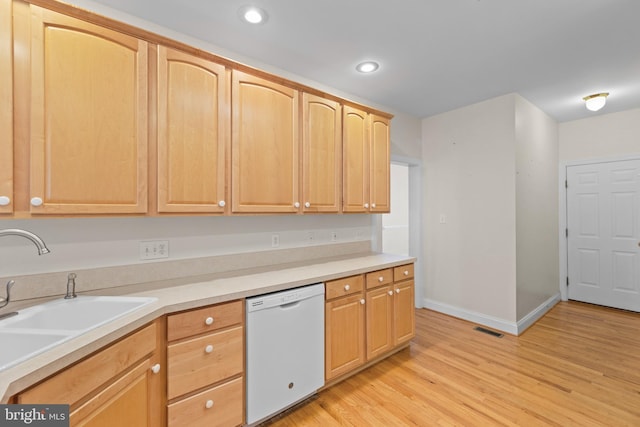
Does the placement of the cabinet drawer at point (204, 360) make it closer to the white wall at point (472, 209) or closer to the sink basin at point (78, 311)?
the sink basin at point (78, 311)

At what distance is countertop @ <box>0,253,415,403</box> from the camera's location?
2.90ft

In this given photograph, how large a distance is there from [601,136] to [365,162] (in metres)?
3.59

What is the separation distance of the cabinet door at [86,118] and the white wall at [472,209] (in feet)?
11.0

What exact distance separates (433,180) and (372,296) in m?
2.14

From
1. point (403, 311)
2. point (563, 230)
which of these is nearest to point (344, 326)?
point (403, 311)

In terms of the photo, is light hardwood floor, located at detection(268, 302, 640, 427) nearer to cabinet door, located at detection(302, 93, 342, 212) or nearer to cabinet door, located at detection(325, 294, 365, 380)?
cabinet door, located at detection(325, 294, 365, 380)

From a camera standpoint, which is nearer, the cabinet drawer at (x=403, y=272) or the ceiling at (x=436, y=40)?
the ceiling at (x=436, y=40)

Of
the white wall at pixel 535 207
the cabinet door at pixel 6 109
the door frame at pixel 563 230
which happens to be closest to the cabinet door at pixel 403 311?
the white wall at pixel 535 207

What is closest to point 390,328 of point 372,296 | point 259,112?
point 372,296

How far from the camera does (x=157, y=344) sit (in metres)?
1.39

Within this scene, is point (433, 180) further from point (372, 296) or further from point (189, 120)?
point (189, 120)

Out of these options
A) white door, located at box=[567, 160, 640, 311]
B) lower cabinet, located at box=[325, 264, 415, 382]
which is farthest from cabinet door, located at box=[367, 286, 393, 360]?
white door, located at box=[567, 160, 640, 311]

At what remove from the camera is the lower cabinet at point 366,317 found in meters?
2.11

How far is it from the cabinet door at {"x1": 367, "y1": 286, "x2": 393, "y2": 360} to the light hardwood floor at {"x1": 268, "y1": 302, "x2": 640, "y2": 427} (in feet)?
0.66
